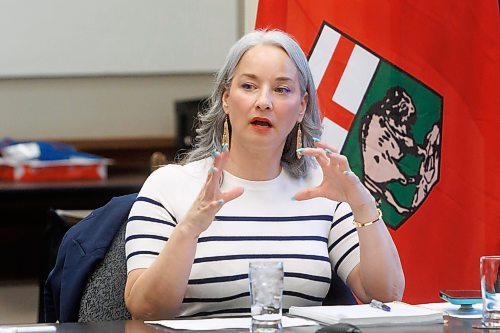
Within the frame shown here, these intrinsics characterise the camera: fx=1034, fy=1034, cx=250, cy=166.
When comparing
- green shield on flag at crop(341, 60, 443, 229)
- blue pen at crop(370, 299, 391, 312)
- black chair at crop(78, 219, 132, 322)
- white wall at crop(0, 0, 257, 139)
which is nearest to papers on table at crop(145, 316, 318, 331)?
blue pen at crop(370, 299, 391, 312)

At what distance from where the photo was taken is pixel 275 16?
2914 mm

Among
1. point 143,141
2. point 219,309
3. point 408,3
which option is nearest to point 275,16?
point 408,3

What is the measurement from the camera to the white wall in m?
7.23

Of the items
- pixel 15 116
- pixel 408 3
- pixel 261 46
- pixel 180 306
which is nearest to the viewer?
pixel 180 306

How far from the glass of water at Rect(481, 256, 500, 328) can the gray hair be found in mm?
680

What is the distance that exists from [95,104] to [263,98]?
5.14 m

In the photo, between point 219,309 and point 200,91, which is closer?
point 219,309

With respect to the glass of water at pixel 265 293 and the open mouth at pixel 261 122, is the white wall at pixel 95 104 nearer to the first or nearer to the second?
the open mouth at pixel 261 122

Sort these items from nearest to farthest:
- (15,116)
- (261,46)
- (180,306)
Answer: (180,306) → (261,46) → (15,116)

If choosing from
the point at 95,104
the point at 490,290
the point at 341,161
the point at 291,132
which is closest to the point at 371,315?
the point at 490,290

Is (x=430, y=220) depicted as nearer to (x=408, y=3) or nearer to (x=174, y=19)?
(x=408, y=3)

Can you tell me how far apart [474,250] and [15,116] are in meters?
4.88

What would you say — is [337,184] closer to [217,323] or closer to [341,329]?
[217,323]

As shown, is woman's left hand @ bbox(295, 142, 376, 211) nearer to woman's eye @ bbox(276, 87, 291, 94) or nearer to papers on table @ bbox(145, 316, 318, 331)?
woman's eye @ bbox(276, 87, 291, 94)
